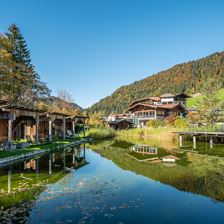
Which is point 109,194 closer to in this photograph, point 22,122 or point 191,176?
point 191,176

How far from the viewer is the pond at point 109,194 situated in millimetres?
8039

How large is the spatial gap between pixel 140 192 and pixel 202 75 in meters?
115

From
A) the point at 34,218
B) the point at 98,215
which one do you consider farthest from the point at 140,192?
the point at 34,218

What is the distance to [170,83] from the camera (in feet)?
420

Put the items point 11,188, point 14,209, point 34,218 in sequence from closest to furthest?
point 34,218, point 14,209, point 11,188

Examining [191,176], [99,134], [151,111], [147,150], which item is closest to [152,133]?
[99,134]

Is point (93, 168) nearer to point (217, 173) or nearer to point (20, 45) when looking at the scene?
point (217, 173)

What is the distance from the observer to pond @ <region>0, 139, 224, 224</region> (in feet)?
26.4

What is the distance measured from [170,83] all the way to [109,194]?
122 m

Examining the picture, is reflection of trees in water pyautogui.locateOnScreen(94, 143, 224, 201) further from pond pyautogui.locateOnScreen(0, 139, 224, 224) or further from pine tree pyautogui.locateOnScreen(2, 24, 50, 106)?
pine tree pyautogui.locateOnScreen(2, 24, 50, 106)

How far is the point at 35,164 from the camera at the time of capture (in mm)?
16719

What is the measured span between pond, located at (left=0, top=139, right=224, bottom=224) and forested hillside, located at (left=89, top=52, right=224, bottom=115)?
3880 inches

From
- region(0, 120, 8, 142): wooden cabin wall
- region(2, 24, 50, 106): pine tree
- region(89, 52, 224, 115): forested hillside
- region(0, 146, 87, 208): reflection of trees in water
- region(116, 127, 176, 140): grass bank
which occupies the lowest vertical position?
region(0, 146, 87, 208): reflection of trees in water

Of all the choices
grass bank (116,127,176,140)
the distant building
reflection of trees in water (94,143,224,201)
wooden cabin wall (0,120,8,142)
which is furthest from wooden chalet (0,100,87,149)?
the distant building
